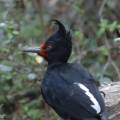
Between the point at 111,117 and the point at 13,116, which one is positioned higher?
the point at 111,117

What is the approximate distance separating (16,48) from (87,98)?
229 cm

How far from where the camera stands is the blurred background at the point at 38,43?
24.2 ft

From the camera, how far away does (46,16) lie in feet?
32.4

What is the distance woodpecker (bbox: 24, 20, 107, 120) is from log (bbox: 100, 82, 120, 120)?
347mm

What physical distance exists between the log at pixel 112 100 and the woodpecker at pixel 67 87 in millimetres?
347

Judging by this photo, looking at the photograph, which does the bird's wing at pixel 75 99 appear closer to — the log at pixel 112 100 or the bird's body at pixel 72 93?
the bird's body at pixel 72 93

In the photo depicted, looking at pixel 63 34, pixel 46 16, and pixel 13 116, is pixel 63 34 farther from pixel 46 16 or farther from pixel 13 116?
pixel 46 16

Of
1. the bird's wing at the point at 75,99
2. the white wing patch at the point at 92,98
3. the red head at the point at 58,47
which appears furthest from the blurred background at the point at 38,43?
the white wing patch at the point at 92,98

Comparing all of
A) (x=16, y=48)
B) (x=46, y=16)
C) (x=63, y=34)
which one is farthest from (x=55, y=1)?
(x=63, y=34)

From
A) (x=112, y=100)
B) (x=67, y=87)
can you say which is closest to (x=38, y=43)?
(x=112, y=100)

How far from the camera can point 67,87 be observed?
5547 mm

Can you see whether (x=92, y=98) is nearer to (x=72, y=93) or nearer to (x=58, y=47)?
(x=72, y=93)

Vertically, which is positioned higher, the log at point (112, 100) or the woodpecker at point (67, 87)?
the woodpecker at point (67, 87)

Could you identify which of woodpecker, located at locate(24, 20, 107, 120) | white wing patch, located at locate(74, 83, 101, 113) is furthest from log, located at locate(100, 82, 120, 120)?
white wing patch, located at locate(74, 83, 101, 113)
